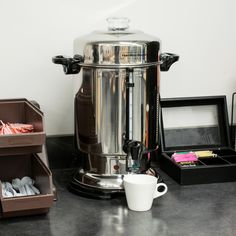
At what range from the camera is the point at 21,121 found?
125 cm

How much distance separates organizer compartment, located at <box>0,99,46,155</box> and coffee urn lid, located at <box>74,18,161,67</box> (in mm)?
178

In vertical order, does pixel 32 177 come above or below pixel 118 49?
below

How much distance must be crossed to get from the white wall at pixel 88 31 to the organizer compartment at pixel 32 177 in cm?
19

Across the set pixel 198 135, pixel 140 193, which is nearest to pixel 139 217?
pixel 140 193

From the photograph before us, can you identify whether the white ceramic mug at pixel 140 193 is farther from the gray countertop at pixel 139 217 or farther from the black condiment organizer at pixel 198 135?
the black condiment organizer at pixel 198 135

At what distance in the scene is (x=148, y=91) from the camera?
1.17 m

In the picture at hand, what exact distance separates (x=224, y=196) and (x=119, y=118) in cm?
32

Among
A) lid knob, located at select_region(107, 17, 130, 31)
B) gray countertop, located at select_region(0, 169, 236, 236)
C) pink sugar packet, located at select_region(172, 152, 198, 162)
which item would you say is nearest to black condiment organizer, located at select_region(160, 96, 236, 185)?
pink sugar packet, located at select_region(172, 152, 198, 162)

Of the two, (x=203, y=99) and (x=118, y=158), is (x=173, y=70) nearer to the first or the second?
(x=203, y=99)

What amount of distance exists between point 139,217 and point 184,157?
0.33 metres

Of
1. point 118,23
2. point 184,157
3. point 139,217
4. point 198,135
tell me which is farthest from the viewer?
point 198,135

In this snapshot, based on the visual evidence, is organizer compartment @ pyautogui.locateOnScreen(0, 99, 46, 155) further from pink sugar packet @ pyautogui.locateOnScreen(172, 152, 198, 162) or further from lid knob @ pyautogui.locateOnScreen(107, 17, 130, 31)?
pink sugar packet @ pyautogui.locateOnScreen(172, 152, 198, 162)

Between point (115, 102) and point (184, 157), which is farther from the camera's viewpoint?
point (184, 157)

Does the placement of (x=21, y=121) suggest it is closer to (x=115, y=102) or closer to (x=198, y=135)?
(x=115, y=102)
